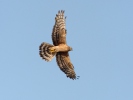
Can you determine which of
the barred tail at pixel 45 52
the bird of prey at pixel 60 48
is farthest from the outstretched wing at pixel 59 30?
the barred tail at pixel 45 52

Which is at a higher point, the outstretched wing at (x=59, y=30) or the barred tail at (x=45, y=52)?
the outstretched wing at (x=59, y=30)

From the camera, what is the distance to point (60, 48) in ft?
117

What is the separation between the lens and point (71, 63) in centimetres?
3672

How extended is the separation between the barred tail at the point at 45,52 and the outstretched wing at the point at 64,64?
0.74m

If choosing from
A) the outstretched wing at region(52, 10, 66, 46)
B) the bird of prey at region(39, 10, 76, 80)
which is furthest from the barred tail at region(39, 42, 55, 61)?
the outstretched wing at region(52, 10, 66, 46)

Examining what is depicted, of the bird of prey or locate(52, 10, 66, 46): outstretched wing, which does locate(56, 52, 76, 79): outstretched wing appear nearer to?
the bird of prey

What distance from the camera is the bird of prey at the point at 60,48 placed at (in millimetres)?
35656

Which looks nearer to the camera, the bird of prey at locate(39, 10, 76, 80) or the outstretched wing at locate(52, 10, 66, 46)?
the bird of prey at locate(39, 10, 76, 80)

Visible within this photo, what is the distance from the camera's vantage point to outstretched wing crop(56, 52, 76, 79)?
3628cm

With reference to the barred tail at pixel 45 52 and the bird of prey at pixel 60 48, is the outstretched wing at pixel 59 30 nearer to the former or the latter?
the bird of prey at pixel 60 48

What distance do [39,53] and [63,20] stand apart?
3014 mm

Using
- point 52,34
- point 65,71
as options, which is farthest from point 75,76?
point 52,34

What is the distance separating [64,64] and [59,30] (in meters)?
2.28

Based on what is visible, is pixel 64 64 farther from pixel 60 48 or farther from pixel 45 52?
pixel 45 52
